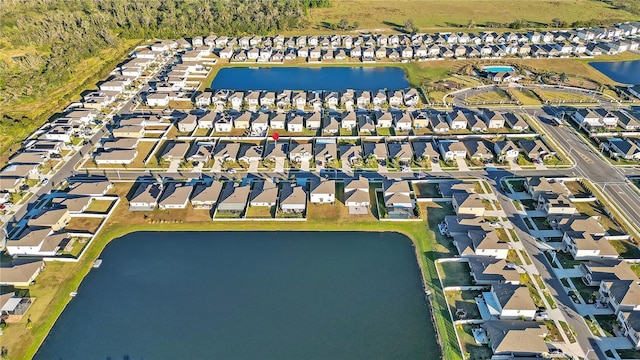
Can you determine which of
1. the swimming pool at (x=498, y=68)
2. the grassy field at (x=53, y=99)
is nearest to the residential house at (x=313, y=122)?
the swimming pool at (x=498, y=68)

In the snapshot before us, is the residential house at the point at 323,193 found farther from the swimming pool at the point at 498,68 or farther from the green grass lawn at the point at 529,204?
the swimming pool at the point at 498,68

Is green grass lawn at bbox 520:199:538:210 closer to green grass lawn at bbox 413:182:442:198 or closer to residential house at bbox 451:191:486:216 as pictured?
residential house at bbox 451:191:486:216

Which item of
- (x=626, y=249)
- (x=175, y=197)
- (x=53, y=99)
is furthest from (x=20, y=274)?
(x=626, y=249)

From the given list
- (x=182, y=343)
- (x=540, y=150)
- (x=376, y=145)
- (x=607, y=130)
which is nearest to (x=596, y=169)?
(x=540, y=150)

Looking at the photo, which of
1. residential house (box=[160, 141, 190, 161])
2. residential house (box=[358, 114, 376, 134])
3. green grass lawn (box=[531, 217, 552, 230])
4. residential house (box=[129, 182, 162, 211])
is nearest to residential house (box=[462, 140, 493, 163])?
green grass lawn (box=[531, 217, 552, 230])

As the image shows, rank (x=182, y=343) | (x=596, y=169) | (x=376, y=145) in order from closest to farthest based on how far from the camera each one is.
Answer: (x=182, y=343) < (x=596, y=169) < (x=376, y=145)

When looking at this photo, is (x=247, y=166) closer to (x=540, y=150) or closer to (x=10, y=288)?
(x=10, y=288)
